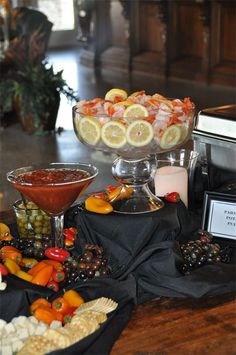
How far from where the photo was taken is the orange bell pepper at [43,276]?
1.63 metres

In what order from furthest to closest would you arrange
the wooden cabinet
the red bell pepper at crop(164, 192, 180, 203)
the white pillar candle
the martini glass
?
the wooden cabinet, the white pillar candle, the red bell pepper at crop(164, 192, 180, 203), the martini glass

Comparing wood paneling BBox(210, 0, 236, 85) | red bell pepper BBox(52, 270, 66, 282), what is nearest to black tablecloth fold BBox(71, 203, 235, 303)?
red bell pepper BBox(52, 270, 66, 282)

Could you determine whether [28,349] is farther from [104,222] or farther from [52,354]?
[104,222]

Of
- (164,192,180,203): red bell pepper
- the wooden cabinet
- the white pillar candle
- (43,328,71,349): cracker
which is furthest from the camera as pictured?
the wooden cabinet

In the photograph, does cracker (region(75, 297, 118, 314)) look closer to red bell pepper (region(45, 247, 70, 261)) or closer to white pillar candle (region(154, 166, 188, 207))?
red bell pepper (region(45, 247, 70, 261))

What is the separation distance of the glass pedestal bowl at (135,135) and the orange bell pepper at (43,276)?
287 mm

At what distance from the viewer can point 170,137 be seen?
5.98 feet

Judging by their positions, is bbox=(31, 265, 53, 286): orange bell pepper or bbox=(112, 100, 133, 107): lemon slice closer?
bbox=(31, 265, 53, 286): orange bell pepper

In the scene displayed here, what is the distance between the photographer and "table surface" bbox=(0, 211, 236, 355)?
4.63 feet

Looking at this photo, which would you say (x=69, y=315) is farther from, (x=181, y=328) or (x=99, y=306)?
(x=181, y=328)

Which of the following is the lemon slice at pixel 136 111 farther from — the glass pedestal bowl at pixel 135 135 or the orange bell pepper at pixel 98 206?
the orange bell pepper at pixel 98 206

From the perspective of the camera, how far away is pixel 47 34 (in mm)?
7285

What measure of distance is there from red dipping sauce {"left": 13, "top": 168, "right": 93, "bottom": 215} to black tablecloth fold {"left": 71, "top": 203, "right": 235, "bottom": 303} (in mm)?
114

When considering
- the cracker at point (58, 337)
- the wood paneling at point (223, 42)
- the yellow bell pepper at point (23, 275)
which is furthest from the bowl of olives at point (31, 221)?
the wood paneling at point (223, 42)
